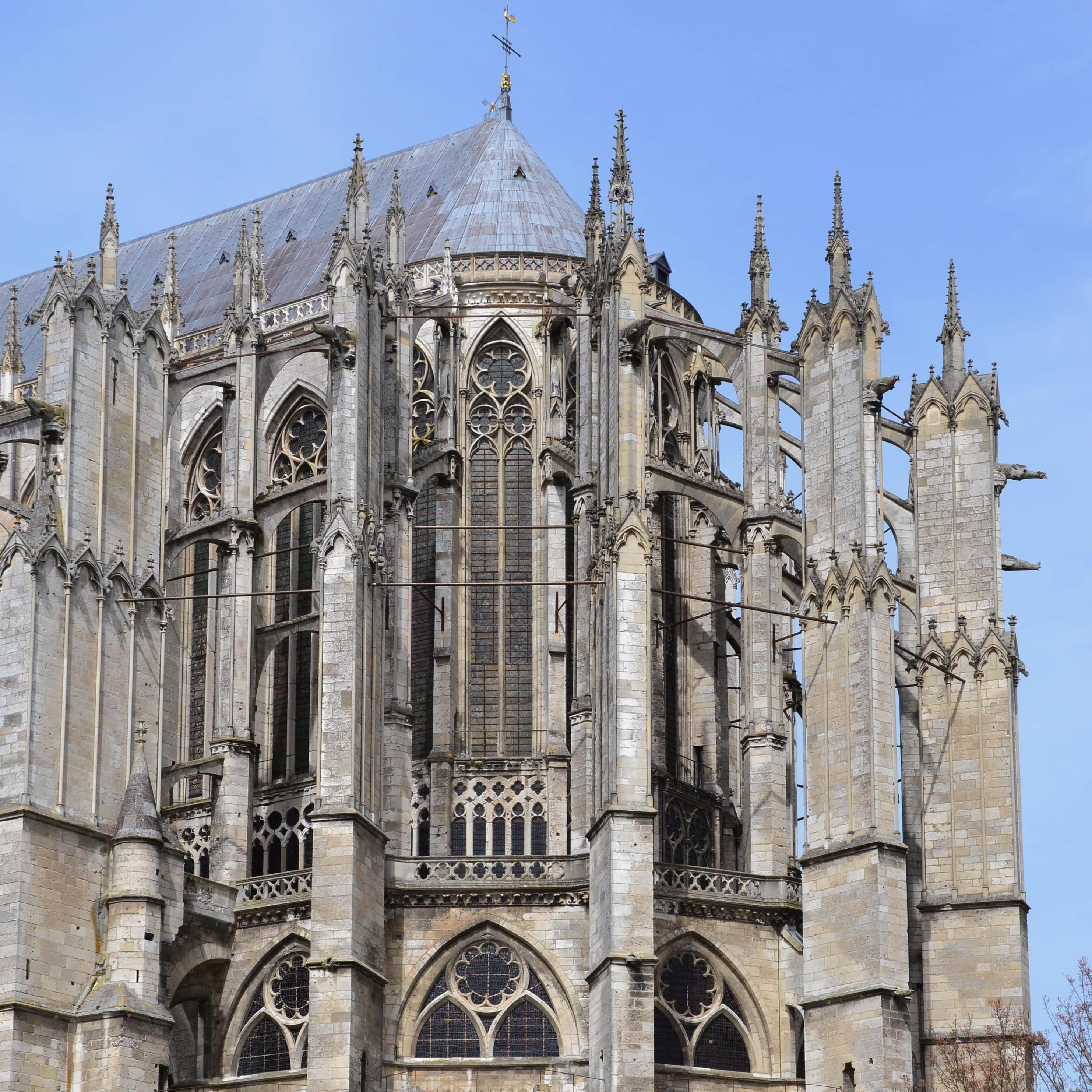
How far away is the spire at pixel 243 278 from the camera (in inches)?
1984

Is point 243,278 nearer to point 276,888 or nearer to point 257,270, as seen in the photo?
point 257,270

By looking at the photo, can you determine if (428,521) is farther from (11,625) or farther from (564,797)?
Answer: (11,625)

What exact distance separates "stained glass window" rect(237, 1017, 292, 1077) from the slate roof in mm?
16963

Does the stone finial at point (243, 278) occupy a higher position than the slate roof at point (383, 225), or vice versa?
the slate roof at point (383, 225)

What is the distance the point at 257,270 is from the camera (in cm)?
5247

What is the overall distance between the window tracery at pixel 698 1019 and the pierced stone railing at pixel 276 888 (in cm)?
587

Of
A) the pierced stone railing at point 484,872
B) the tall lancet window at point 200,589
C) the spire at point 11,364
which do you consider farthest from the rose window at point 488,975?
the spire at point 11,364

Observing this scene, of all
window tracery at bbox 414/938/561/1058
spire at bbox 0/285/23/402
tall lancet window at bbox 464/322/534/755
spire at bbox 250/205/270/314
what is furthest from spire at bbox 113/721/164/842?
spire at bbox 0/285/23/402

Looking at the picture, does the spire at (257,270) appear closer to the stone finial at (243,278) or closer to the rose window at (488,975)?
the stone finial at (243,278)

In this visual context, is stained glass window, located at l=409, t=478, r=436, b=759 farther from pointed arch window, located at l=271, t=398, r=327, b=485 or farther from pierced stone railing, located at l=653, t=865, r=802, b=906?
pierced stone railing, located at l=653, t=865, r=802, b=906

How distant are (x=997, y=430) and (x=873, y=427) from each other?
3735 millimetres

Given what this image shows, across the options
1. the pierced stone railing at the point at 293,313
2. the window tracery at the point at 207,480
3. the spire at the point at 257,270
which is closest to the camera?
the window tracery at the point at 207,480

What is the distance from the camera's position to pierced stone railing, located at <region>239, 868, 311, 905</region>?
140ft

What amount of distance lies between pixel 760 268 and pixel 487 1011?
15351mm
